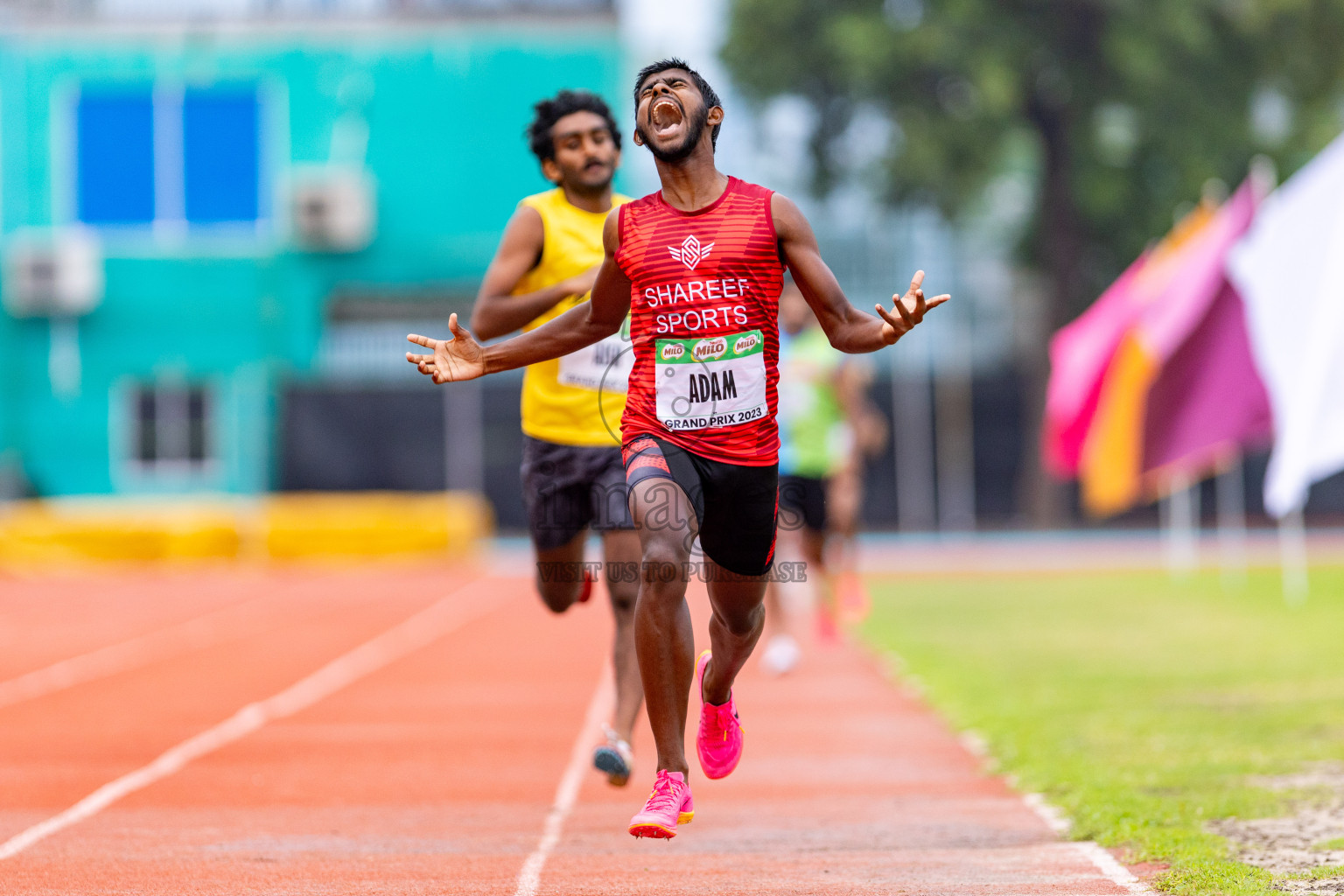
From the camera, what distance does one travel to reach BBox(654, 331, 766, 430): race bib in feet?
15.5

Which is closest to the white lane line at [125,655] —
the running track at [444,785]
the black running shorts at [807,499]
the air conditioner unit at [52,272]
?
the running track at [444,785]

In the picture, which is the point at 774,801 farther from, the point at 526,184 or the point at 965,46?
the point at 526,184

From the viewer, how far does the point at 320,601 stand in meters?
17.6

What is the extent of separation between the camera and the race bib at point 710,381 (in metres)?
4.72

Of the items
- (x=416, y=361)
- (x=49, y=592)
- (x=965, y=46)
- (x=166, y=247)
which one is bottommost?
(x=49, y=592)

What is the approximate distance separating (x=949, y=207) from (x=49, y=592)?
48.4 ft

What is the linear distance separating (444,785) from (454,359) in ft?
8.12

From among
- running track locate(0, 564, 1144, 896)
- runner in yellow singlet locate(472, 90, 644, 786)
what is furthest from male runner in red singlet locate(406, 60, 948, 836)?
runner in yellow singlet locate(472, 90, 644, 786)

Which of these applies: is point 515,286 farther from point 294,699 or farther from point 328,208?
point 328,208

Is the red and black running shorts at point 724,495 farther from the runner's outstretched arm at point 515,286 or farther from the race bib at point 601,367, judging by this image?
the race bib at point 601,367

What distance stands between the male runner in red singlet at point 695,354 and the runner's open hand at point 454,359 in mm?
147

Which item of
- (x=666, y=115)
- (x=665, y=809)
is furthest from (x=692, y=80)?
(x=665, y=809)

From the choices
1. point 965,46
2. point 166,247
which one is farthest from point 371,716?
point 166,247

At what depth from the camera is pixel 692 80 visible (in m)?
4.80
